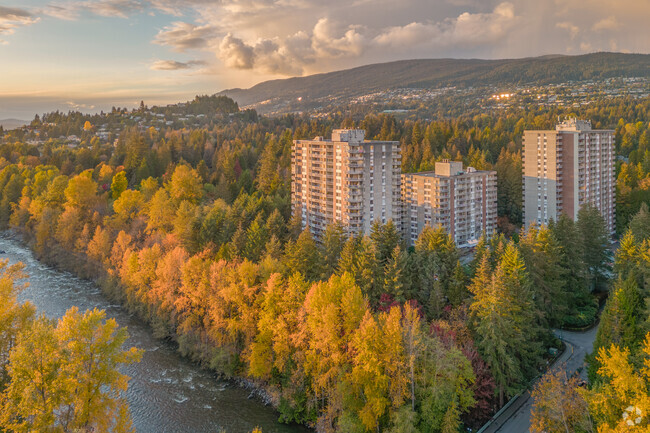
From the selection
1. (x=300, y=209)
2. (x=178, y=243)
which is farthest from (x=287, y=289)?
(x=300, y=209)

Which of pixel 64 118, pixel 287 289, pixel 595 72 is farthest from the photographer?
pixel 595 72

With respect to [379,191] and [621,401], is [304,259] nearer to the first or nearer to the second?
[379,191]

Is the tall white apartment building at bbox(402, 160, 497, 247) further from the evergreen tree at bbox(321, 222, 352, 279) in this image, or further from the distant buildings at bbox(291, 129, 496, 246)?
the evergreen tree at bbox(321, 222, 352, 279)

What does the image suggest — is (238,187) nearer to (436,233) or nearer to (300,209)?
(300,209)

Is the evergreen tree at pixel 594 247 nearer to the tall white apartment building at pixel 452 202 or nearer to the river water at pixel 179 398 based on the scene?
the tall white apartment building at pixel 452 202

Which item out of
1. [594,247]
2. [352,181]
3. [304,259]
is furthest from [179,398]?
[594,247]

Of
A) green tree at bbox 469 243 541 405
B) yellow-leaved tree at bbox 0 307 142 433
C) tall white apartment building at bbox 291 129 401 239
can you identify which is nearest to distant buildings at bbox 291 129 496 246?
tall white apartment building at bbox 291 129 401 239

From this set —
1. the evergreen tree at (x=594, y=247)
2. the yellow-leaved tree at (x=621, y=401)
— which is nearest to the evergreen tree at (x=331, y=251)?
the evergreen tree at (x=594, y=247)
